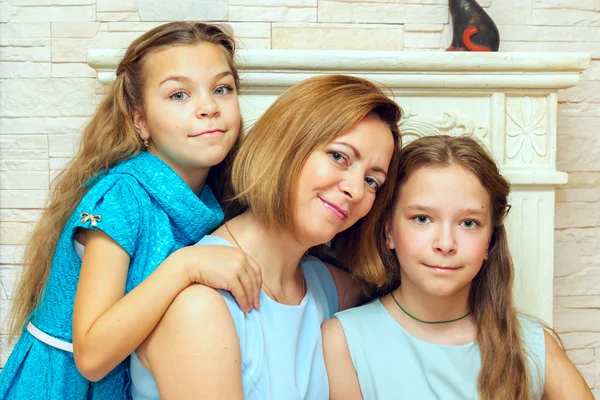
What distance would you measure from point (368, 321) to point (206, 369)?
433 millimetres

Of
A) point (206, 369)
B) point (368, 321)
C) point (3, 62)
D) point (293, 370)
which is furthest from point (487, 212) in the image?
point (3, 62)

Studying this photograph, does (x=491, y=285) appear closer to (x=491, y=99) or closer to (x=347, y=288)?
(x=347, y=288)

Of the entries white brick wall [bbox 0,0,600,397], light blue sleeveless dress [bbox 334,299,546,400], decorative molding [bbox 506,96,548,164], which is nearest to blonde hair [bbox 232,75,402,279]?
light blue sleeveless dress [bbox 334,299,546,400]

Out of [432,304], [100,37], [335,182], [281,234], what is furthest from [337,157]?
[100,37]

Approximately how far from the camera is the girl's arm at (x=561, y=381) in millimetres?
1257

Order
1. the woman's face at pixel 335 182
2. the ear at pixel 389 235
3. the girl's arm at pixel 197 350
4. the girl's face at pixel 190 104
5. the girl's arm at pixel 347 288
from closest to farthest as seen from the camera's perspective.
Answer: the girl's arm at pixel 197 350 → the woman's face at pixel 335 182 → the girl's face at pixel 190 104 → the ear at pixel 389 235 → the girl's arm at pixel 347 288

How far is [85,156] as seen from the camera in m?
1.32

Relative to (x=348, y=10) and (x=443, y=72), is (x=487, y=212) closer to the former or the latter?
(x=443, y=72)

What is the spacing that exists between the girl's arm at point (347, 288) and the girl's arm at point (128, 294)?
1.17 feet

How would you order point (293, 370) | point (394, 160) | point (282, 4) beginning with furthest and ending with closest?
point (282, 4), point (394, 160), point (293, 370)

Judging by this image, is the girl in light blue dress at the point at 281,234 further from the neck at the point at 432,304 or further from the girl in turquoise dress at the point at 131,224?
the neck at the point at 432,304

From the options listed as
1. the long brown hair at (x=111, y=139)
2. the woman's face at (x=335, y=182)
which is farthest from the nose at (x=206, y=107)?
the woman's face at (x=335, y=182)

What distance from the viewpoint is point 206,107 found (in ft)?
3.94

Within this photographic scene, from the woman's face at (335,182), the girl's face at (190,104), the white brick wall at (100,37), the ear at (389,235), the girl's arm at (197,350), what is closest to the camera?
the girl's arm at (197,350)
